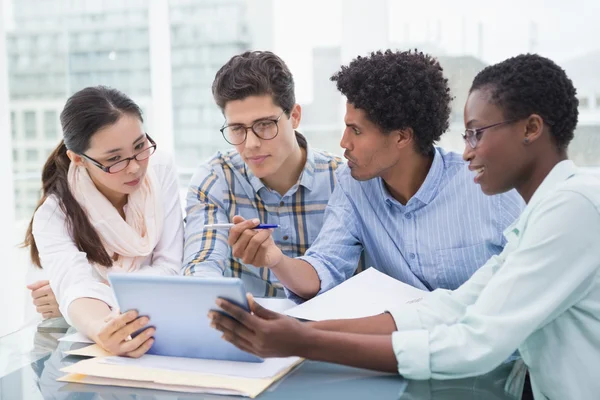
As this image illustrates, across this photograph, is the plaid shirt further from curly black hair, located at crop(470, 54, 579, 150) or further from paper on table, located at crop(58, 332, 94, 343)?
curly black hair, located at crop(470, 54, 579, 150)

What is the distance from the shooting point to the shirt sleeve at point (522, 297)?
1.00 m

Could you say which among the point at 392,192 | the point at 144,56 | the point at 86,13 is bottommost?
the point at 392,192

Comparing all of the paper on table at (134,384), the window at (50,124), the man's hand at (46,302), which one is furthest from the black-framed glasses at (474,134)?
the window at (50,124)

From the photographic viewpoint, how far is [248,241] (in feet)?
4.57

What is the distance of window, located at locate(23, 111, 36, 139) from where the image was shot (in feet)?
14.7

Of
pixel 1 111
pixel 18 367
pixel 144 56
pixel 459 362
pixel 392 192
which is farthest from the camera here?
pixel 144 56

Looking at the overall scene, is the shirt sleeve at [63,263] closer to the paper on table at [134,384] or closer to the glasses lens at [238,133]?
the paper on table at [134,384]

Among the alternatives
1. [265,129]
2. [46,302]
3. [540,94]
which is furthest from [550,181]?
[46,302]

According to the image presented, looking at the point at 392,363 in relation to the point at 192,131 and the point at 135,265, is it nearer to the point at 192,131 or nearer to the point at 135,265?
the point at 135,265

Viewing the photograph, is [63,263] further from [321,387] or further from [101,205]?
[321,387]

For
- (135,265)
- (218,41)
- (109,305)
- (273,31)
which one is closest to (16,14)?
(218,41)

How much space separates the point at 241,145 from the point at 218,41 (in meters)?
2.53

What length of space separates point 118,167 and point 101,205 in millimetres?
134

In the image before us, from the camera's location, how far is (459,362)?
3.32 ft
